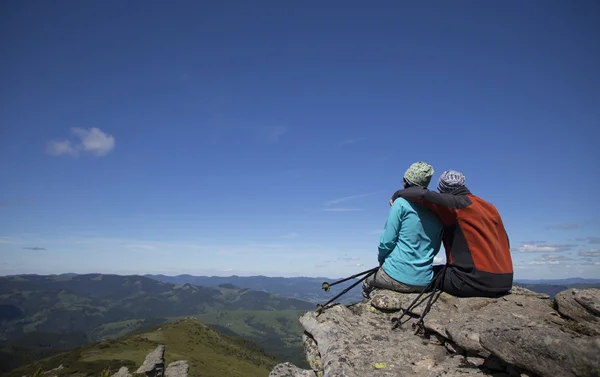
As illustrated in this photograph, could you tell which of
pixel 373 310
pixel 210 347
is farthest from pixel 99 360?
pixel 373 310

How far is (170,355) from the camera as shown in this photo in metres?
88.9

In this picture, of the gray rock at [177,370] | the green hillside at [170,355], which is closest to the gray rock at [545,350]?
the gray rock at [177,370]

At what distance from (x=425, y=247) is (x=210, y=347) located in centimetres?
13030

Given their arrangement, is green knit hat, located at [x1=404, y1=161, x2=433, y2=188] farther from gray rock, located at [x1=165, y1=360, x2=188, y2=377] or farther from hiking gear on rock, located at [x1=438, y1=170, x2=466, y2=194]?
gray rock, located at [x1=165, y1=360, x2=188, y2=377]

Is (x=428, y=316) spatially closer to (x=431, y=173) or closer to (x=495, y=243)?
(x=495, y=243)

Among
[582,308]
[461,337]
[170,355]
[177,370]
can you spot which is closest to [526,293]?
[582,308]

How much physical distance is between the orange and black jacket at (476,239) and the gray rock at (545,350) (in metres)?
2.48

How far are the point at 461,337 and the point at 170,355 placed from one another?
10148cm

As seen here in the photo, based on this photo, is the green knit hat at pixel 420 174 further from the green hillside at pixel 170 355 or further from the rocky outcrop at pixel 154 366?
the green hillside at pixel 170 355

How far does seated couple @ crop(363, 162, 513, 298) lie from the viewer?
782cm

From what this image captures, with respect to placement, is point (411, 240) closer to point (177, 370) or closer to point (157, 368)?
point (157, 368)

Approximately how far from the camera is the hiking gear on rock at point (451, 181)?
8609 mm

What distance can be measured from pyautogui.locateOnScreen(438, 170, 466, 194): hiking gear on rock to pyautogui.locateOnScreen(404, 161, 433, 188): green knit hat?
51cm

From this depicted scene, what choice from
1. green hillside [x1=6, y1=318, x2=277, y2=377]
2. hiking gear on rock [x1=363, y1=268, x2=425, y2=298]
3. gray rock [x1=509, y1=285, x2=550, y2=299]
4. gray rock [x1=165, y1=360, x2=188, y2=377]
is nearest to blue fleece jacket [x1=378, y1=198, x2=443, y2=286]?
hiking gear on rock [x1=363, y1=268, x2=425, y2=298]
